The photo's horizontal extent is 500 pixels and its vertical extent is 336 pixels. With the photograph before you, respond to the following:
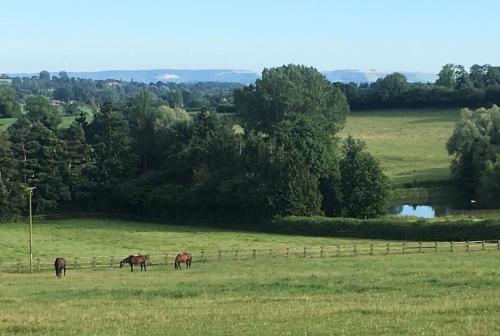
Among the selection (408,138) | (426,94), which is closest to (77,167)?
(408,138)

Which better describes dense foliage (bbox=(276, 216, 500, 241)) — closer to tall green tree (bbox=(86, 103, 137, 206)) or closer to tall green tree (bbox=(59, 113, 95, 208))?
tall green tree (bbox=(86, 103, 137, 206))

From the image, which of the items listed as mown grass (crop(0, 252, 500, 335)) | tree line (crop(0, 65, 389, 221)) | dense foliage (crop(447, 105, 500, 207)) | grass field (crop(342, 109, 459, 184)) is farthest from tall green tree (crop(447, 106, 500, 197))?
mown grass (crop(0, 252, 500, 335))

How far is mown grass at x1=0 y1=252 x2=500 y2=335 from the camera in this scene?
17688mm

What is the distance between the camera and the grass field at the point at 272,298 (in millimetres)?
17766

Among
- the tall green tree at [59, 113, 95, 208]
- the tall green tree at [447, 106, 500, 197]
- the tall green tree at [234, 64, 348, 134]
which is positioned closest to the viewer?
the tall green tree at [59, 113, 95, 208]

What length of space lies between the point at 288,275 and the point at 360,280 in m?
4.34

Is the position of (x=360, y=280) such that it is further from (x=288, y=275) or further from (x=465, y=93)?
(x=465, y=93)

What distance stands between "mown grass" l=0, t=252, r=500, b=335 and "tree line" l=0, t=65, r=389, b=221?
36.0 metres

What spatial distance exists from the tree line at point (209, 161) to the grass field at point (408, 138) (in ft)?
39.0

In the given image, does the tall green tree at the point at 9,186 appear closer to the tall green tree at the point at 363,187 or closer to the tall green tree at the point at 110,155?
the tall green tree at the point at 110,155

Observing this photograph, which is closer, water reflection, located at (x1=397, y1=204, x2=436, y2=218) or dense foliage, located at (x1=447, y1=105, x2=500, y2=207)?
water reflection, located at (x1=397, y1=204, x2=436, y2=218)

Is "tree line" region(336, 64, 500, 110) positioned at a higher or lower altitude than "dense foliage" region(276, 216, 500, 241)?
higher

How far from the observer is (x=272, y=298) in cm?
2408

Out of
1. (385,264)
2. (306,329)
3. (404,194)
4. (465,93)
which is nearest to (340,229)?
(404,194)
